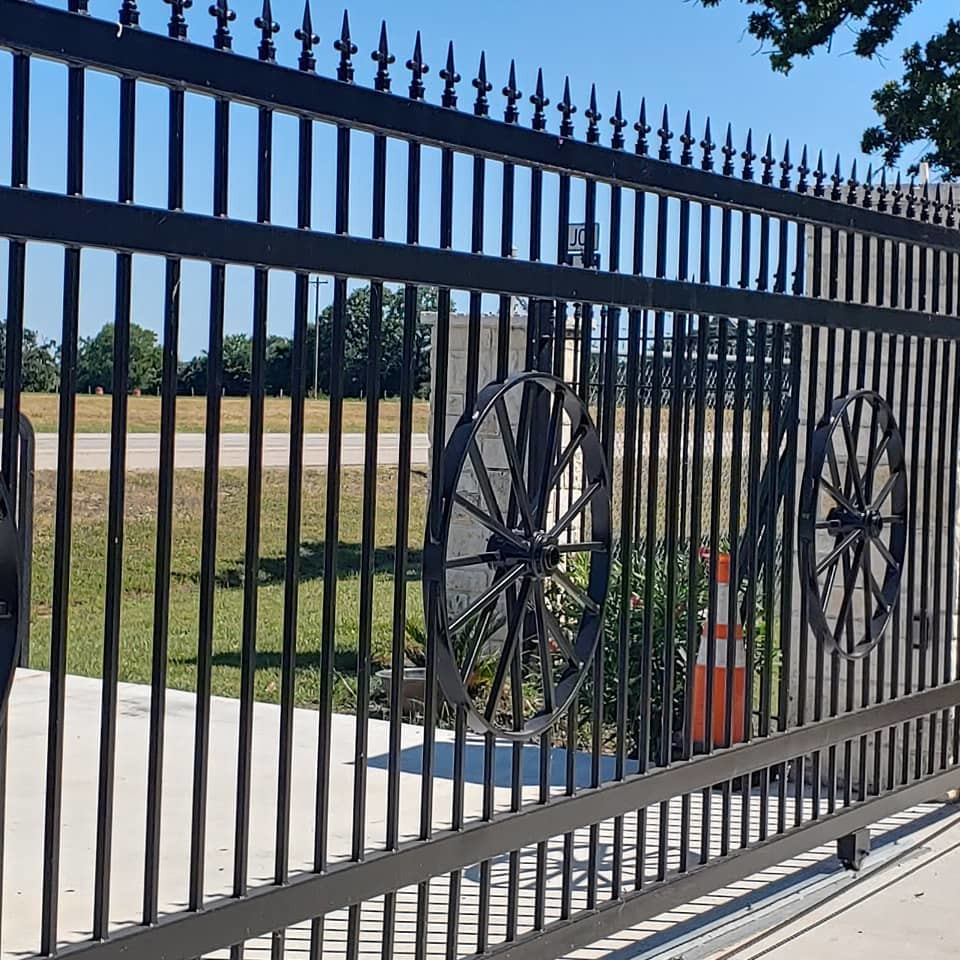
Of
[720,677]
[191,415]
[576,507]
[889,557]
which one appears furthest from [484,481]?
[191,415]

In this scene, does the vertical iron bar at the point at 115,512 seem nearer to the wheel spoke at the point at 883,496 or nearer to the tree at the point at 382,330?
the tree at the point at 382,330

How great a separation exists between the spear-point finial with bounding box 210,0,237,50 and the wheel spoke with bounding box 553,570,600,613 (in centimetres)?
168

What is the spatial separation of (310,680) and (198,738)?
24.0ft

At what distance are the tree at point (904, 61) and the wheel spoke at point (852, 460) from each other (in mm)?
8750

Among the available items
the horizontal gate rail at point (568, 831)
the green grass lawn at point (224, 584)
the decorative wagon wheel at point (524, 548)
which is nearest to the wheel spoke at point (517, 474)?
the decorative wagon wheel at point (524, 548)

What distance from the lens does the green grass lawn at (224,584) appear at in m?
11.1

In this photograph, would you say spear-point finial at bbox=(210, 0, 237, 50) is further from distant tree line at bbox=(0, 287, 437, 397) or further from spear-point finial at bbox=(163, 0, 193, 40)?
distant tree line at bbox=(0, 287, 437, 397)

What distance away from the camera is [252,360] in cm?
325

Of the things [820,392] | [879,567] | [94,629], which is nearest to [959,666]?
Result: [879,567]

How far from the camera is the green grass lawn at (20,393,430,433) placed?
67.8ft

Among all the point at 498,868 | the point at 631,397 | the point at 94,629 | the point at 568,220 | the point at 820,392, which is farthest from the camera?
the point at 94,629

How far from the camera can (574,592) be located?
13.9 feet

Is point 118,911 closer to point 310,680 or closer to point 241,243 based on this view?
point 241,243

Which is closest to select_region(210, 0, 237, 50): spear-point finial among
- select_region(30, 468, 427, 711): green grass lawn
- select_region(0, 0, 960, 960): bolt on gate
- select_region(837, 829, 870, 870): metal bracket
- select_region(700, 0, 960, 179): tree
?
select_region(0, 0, 960, 960): bolt on gate
